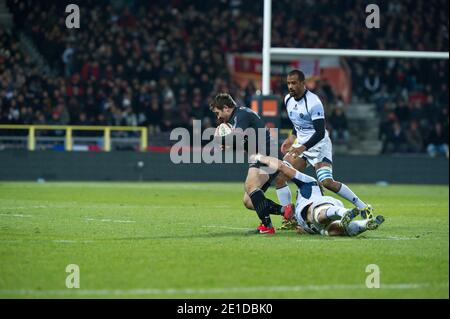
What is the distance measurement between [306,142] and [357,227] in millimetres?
1902

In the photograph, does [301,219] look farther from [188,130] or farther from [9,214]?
[188,130]

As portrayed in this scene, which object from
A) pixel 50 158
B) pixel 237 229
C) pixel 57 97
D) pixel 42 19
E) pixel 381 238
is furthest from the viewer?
pixel 42 19

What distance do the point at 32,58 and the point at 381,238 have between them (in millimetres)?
22052

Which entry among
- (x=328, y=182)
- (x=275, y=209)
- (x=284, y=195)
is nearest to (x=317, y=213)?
(x=275, y=209)

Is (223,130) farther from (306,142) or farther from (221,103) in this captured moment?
(306,142)

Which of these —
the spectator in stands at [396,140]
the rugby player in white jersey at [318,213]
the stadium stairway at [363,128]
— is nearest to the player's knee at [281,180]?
the rugby player in white jersey at [318,213]

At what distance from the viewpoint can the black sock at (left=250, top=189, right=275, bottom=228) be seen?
1208cm

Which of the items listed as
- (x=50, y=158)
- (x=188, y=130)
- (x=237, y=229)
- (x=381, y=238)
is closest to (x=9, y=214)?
(x=237, y=229)

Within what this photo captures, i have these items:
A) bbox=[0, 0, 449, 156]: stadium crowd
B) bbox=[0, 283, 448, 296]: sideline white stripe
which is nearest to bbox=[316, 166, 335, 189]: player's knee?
bbox=[0, 283, 448, 296]: sideline white stripe

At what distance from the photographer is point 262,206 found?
12.1 m

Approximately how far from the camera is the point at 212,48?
32.5 metres

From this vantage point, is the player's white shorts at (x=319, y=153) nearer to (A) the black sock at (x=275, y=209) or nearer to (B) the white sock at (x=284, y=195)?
(B) the white sock at (x=284, y=195)

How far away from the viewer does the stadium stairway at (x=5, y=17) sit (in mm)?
32219

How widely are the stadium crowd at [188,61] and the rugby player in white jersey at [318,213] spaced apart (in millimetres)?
16724
